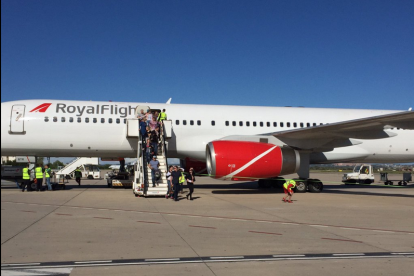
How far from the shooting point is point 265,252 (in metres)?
6.17

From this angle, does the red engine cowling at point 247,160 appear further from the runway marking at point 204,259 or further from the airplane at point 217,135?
the runway marking at point 204,259

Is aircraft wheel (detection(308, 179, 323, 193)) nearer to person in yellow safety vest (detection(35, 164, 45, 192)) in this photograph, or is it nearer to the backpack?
the backpack

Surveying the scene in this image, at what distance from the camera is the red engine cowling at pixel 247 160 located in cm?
1524

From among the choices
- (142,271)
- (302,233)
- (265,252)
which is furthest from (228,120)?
(142,271)

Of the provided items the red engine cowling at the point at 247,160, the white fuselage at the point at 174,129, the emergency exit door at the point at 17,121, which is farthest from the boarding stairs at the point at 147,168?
the emergency exit door at the point at 17,121

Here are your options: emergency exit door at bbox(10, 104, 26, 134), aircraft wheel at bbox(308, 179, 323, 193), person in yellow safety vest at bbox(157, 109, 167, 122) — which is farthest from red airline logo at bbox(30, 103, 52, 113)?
aircraft wheel at bbox(308, 179, 323, 193)

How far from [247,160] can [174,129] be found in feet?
13.2

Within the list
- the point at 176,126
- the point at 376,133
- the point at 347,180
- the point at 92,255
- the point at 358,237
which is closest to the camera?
the point at 92,255

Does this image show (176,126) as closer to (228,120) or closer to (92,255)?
(228,120)

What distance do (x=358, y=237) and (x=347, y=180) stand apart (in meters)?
25.3

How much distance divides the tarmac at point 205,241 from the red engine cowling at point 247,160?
12.8 feet

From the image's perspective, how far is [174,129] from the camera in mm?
17641

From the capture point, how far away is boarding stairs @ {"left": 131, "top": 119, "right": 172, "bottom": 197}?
48.4ft

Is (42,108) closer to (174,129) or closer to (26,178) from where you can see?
(26,178)
